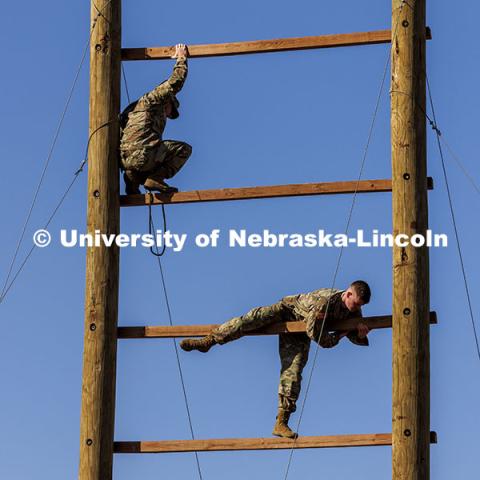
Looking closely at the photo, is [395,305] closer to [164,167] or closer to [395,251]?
[395,251]

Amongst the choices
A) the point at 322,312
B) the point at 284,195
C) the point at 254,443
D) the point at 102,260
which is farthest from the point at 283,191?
the point at 254,443

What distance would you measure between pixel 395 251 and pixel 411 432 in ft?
4.10

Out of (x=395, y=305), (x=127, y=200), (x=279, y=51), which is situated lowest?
(x=395, y=305)

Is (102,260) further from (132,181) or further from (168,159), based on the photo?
(168,159)

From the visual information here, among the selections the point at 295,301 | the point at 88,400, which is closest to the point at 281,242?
the point at 295,301

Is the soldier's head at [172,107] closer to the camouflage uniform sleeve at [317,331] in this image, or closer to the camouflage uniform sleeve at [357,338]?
the camouflage uniform sleeve at [317,331]

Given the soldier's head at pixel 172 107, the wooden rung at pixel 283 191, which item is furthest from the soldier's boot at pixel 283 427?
the soldier's head at pixel 172 107

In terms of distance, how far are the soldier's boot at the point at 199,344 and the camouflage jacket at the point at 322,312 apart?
2.09 feet

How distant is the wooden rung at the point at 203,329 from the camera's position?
13.9 m

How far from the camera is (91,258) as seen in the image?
14.1m

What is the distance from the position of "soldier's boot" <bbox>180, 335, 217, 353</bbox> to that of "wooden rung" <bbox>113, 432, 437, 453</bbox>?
767mm

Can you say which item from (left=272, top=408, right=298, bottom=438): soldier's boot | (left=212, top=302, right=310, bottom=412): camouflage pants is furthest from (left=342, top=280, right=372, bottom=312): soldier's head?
(left=272, top=408, right=298, bottom=438): soldier's boot

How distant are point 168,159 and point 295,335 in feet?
5.31

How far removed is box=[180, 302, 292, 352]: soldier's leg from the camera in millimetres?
14109
